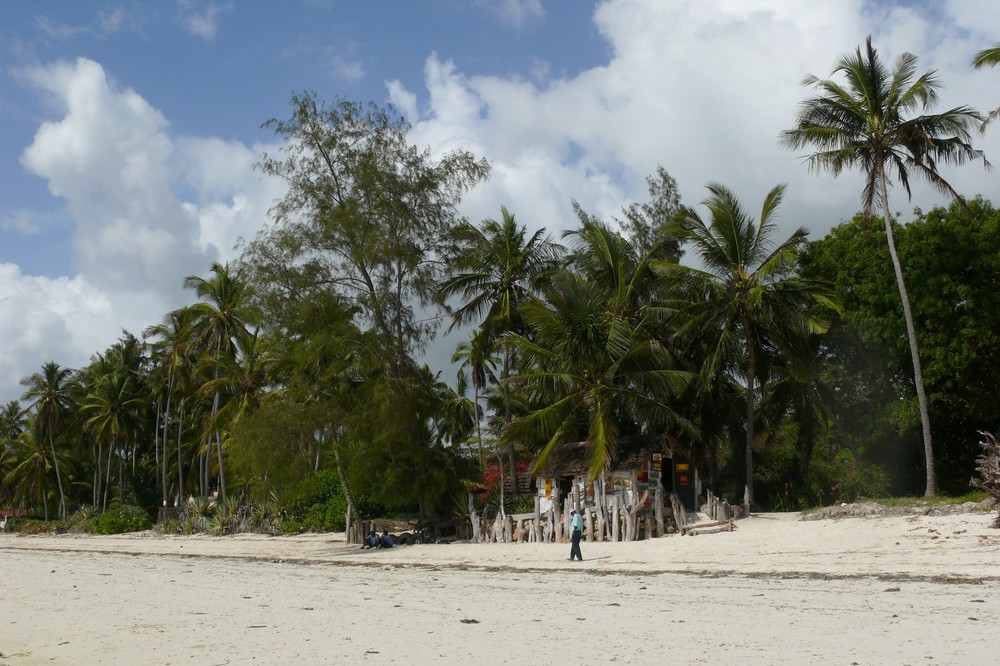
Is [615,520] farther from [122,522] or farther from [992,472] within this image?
[122,522]

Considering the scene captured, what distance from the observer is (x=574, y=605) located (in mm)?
12383

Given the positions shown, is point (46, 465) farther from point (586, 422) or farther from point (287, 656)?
point (287, 656)

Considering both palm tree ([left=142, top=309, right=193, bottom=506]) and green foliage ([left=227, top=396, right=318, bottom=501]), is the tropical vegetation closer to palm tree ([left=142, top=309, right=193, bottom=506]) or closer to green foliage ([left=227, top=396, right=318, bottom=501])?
green foliage ([left=227, top=396, right=318, bottom=501])

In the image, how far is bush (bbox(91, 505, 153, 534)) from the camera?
4581 cm

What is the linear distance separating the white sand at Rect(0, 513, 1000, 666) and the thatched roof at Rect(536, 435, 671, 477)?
3.54 metres

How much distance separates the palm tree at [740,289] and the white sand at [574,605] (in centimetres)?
676

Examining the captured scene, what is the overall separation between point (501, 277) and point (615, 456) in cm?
895

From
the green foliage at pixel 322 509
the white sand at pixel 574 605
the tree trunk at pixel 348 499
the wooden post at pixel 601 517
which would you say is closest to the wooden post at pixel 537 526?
the wooden post at pixel 601 517

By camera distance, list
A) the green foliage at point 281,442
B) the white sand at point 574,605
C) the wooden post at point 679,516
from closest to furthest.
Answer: the white sand at point 574,605 < the wooden post at point 679,516 < the green foliage at point 281,442

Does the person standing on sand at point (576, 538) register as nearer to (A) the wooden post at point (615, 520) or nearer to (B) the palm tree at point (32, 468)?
(A) the wooden post at point (615, 520)

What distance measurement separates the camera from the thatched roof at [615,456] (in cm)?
2495

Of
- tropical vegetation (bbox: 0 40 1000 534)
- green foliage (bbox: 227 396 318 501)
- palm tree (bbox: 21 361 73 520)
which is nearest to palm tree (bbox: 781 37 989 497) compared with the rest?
tropical vegetation (bbox: 0 40 1000 534)

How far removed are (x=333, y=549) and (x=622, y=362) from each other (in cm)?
1091

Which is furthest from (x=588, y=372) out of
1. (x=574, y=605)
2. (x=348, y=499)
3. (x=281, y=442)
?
(x=574, y=605)
